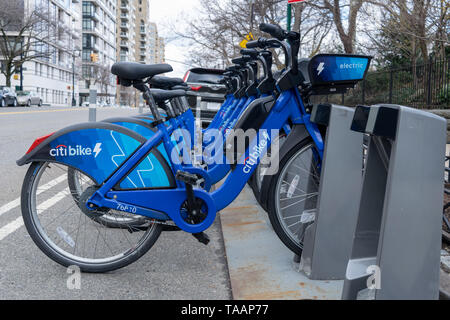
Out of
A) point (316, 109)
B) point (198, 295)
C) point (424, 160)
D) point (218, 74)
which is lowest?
point (198, 295)

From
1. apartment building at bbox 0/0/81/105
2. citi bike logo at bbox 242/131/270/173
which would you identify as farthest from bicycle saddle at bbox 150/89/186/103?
apartment building at bbox 0/0/81/105

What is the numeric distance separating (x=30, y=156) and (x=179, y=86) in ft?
3.69

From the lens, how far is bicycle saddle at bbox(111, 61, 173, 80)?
115 inches

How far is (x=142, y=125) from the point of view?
391 cm

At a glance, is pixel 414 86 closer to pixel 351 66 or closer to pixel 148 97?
pixel 351 66

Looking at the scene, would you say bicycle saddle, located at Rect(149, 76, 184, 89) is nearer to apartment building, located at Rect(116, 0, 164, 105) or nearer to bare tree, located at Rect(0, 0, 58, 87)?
bare tree, located at Rect(0, 0, 58, 87)

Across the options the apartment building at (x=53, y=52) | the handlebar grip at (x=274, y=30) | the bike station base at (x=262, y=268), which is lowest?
the bike station base at (x=262, y=268)

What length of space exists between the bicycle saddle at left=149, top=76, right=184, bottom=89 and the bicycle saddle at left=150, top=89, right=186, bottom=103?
→ 0.52 feet

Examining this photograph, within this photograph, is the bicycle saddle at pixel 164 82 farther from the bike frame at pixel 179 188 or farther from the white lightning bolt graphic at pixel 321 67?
the white lightning bolt graphic at pixel 321 67

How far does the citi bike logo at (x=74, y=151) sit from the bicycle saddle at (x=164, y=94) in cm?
47

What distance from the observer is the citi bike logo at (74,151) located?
2982 millimetres

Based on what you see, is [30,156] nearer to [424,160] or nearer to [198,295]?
[198,295]

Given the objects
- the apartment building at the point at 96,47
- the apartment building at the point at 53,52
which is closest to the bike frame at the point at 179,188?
the apartment building at the point at 53,52
